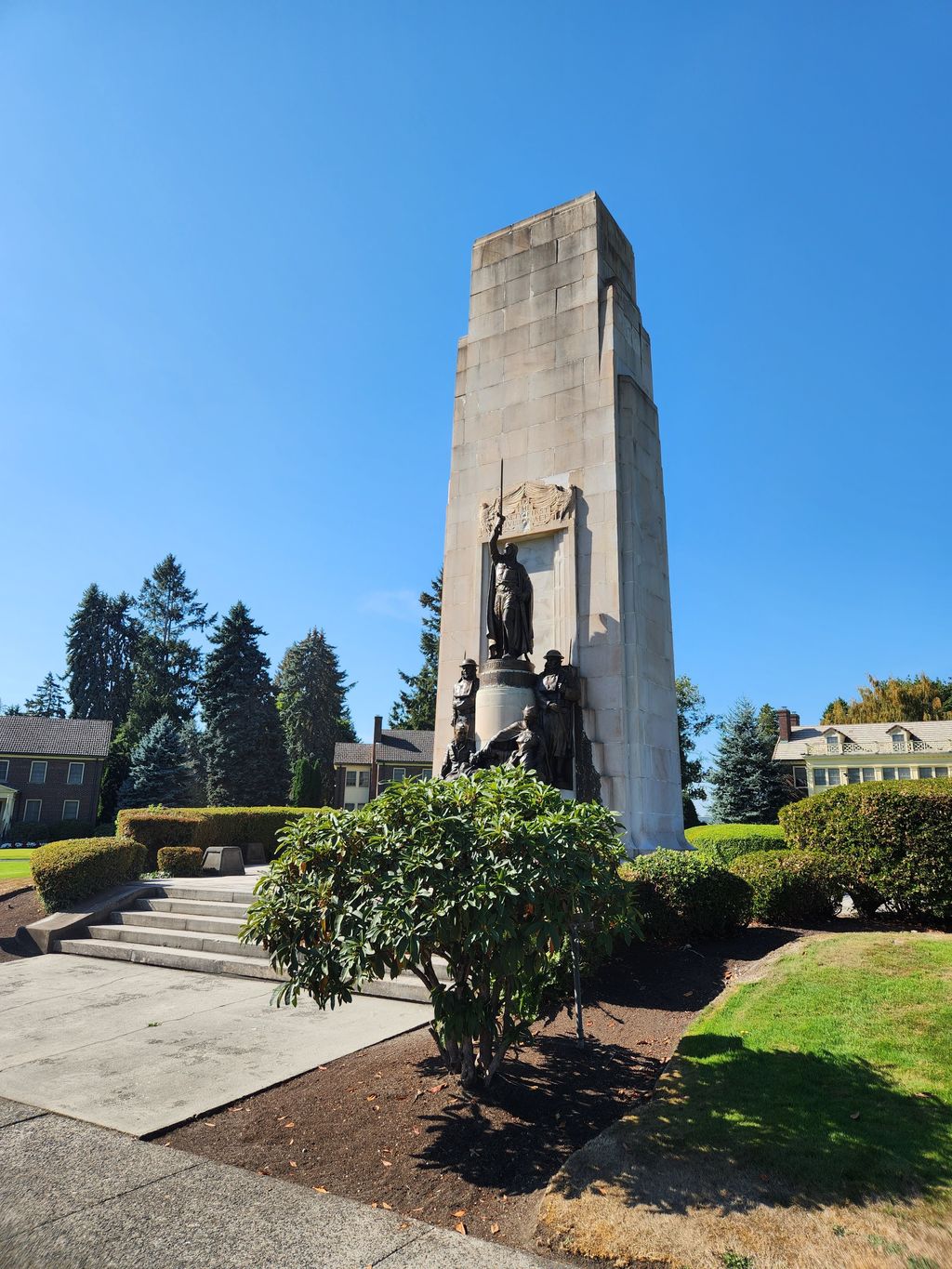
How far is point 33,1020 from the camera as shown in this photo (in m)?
7.05

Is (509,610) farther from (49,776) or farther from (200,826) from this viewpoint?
(49,776)

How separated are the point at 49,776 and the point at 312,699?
1970 centimetres

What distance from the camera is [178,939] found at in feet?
32.8

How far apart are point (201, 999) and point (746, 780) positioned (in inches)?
1262

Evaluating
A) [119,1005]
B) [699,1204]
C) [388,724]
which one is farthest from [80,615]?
[699,1204]

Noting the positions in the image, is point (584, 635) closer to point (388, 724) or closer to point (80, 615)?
point (388, 724)

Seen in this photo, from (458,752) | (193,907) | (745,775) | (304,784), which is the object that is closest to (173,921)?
(193,907)

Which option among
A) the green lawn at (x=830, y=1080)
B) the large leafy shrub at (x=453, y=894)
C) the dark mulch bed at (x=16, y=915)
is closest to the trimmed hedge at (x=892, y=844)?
the green lawn at (x=830, y=1080)

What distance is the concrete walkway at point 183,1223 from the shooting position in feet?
10.5

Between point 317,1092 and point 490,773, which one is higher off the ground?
point 490,773

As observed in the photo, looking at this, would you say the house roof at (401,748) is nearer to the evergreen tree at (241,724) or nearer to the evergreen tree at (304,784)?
the evergreen tree at (304,784)

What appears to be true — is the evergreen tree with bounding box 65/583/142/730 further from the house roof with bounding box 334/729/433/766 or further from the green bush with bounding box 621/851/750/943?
the green bush with bounding box 621/851/750/943

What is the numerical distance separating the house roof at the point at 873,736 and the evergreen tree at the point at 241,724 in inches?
1208

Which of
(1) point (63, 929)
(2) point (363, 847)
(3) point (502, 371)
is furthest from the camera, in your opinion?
(3) point (502, 371)
